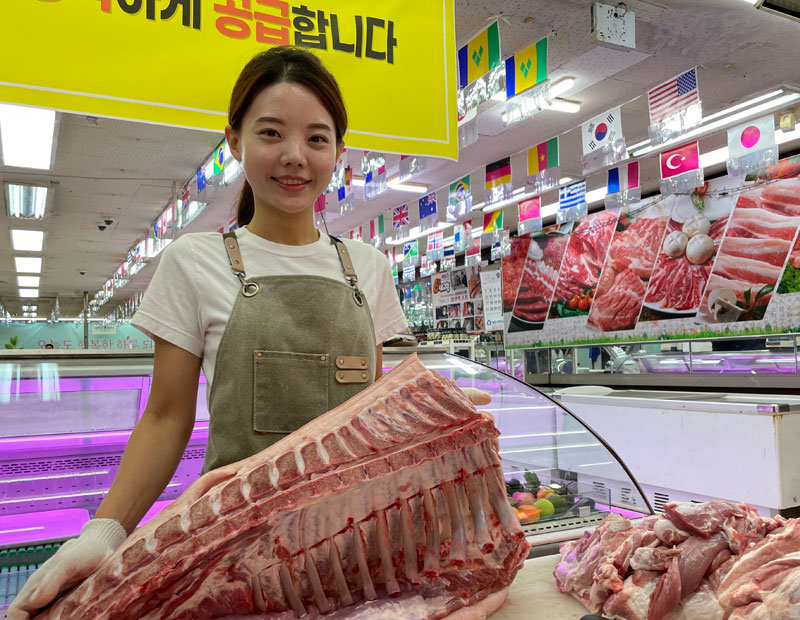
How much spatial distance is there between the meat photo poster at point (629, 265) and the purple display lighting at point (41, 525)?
906cm

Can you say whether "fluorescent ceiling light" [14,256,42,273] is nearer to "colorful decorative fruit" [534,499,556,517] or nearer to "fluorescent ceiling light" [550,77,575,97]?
"fluorescent ceiling light" [550,77,575,97]


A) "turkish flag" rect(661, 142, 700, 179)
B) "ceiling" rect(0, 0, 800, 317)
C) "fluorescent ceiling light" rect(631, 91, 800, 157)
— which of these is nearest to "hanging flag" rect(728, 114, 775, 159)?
"turkish flag" rect(661, 142, 700, 179)

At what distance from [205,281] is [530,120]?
23.1 feet

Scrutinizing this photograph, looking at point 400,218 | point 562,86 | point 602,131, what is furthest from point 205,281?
point 400,218

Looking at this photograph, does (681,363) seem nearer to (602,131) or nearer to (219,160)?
(602,131)

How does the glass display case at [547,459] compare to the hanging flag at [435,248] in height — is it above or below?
below

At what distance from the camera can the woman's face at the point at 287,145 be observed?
1365mm

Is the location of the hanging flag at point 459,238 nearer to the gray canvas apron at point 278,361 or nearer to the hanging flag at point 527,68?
the hanging flag at point 527,68

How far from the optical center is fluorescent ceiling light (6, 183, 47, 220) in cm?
926

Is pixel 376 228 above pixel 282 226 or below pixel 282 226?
above

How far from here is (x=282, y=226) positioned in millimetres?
1504

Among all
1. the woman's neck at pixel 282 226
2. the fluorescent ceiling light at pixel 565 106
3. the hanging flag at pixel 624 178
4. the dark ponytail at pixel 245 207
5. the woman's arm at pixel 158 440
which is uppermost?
the fluorescent ceiling light at pixel 565 106

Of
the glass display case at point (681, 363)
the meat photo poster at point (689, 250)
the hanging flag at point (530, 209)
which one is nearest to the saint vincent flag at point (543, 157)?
the hanging flag at point (530, 209)

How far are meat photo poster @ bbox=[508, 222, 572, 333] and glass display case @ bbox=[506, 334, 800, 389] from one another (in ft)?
5.48
